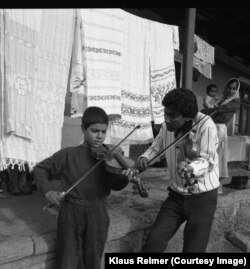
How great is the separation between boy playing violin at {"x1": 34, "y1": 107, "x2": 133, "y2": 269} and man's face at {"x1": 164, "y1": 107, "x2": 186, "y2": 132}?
1.71 ft

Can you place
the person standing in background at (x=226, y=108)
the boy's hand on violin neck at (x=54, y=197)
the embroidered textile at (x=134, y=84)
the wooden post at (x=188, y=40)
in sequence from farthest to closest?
1. the person standing in background at (x=226, y=108)
2. the wooden post at (x=188, y=40)
3. the embroidered textile at (x=134, y=84)
4. the boy's hand on violin neck at (x=54, y=197)

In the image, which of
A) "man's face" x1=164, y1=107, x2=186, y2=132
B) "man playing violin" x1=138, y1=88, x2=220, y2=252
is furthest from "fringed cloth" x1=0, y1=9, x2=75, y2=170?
"man's face" x1=164, y1=107, x2=186, y2=132

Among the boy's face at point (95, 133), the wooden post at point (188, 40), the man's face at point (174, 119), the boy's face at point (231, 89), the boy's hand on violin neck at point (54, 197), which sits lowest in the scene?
the boy's hand on violin neck at point (54, 197)

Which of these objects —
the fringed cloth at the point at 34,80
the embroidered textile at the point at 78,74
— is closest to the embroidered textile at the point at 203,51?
the embroidered textile at the point at 78,74

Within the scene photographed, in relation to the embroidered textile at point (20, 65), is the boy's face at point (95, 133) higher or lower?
lower

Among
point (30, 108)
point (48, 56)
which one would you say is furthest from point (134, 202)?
point (48, 56)

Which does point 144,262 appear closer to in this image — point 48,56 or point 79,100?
point 79,100

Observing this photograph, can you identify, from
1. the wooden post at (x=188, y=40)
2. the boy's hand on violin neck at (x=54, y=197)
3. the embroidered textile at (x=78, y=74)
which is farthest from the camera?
the wooden post at (x=188, y=40)

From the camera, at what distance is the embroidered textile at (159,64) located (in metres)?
3.92

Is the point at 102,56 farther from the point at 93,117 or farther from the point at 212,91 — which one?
the point at 212,91

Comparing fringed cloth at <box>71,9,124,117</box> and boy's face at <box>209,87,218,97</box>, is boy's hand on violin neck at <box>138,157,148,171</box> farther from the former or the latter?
boy's face at <box>209,87,218,97</box>

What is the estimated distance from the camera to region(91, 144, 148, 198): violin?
2205 mm

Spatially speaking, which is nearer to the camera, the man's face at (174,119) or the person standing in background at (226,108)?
the man's face at (174,119)

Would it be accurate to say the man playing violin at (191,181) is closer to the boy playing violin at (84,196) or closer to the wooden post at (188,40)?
the boy playing violin at (84,196)
